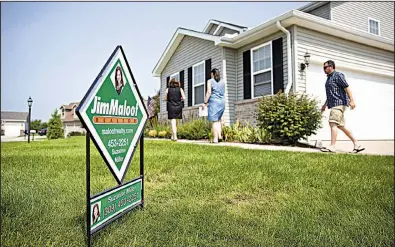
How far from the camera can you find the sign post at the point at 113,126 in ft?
3.50

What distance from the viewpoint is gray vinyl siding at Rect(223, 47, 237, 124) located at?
6.68m

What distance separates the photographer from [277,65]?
5.96 metres

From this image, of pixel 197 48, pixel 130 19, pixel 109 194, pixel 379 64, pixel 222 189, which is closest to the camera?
pixel 109 194

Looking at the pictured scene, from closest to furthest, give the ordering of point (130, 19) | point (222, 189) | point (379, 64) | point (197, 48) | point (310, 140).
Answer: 1. point (130, 19)
2. point (222, 189)
3. point (197, 48)
4. point (310, 140)
5. point (379, 64)

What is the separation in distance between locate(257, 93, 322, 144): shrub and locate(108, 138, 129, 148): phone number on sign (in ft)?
11.5

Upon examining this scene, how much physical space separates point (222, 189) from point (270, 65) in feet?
15.8

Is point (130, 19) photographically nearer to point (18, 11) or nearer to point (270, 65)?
point (18, 11)

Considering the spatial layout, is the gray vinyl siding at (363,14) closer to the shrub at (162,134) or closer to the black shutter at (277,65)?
the black shutter at (277,65)

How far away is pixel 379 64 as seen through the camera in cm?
603

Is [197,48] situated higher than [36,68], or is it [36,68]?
[197,48]

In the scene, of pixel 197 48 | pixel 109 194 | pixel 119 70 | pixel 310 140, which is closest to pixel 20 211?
pixel 109 194

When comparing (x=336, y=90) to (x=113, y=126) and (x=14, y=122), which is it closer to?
(x=113, y=126)

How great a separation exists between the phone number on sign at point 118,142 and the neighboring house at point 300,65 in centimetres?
198

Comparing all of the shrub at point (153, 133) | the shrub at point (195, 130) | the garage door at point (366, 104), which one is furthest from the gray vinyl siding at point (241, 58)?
the shrub at point (153, 133)
